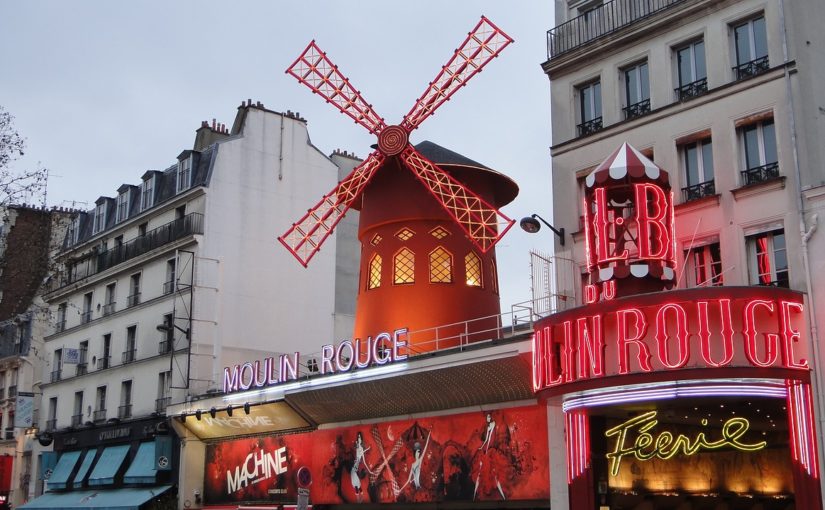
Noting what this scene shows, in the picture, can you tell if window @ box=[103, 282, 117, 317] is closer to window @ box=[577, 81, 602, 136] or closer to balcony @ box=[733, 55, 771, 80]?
window @ box=[577, 81, 602, 136]

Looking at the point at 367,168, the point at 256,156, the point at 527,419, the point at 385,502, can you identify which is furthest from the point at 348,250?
the point at 527,419

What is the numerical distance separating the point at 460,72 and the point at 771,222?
874 cm

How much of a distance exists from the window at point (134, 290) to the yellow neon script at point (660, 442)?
599 inches

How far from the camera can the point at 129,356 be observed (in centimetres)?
2516

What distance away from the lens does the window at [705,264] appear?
41.5ft

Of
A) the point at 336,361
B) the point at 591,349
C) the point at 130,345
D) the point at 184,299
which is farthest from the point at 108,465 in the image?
the point at 591,349

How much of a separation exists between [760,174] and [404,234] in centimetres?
817

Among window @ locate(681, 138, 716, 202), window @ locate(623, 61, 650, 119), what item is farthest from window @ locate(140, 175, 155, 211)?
window @ locate(681, 138, 716, 202)

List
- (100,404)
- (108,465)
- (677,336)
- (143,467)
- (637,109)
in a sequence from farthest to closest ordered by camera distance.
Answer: (100,404) → (108,465) → (143,467) → (637,109) → (677,336)

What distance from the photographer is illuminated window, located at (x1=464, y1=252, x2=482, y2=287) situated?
19.2 m

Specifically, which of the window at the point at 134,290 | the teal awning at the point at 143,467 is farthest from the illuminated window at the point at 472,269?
the window at the point at 134,290

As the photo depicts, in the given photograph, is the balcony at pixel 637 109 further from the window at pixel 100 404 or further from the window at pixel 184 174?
the window at pixel 100 404

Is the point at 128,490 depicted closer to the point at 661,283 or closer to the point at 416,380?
the point at 416,380

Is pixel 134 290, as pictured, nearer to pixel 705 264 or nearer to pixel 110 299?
pixel 110 299
